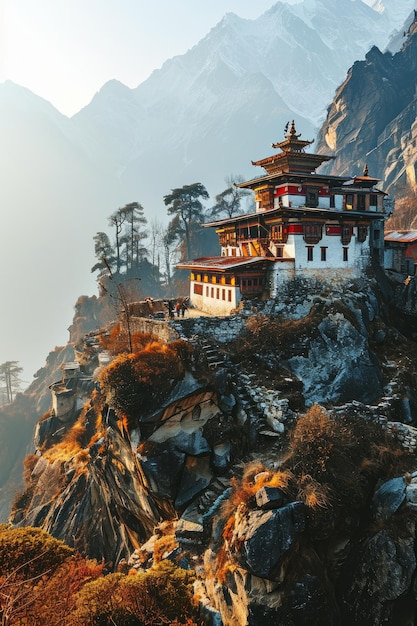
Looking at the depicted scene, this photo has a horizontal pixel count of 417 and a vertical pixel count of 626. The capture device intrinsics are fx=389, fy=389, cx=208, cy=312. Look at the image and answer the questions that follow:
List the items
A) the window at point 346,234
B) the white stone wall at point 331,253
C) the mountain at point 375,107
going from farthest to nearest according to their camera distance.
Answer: the mountain at point 375,107 → the window at point 346,234 → the white stone wall at point 331,253

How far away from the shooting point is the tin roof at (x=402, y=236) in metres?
38.7

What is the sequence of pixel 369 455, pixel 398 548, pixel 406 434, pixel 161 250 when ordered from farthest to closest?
pixel 161 250
pixel 406 434
pixel 369 455
pixel 398 548

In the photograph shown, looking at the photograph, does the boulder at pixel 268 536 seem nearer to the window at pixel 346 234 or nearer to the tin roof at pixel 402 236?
the window at pixel 346 234

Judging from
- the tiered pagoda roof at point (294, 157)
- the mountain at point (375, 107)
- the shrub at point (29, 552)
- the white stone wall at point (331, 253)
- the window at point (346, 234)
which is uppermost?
the mountain at point (375, 107)

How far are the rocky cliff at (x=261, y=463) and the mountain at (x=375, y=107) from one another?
70572 mm

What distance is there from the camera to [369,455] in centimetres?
1800

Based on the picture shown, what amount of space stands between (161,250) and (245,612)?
65.5 metres

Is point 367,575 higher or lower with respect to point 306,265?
lower

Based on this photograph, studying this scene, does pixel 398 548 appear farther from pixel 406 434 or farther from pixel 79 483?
pixel 79 483

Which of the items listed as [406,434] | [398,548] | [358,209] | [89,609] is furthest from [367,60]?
[89,609]

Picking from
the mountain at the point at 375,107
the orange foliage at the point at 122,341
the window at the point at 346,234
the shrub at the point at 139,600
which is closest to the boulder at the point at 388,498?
the shrub at the point at 139,600

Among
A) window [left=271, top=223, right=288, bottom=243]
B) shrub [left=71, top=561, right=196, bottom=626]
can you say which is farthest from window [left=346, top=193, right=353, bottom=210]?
shrub [left=71, top=561, right=196, bottom=626]

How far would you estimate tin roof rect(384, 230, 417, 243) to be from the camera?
38725mm

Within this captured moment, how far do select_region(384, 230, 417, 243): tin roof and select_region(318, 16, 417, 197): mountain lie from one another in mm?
53061
